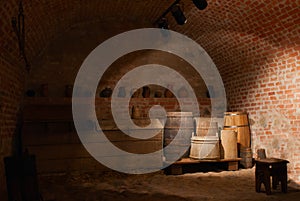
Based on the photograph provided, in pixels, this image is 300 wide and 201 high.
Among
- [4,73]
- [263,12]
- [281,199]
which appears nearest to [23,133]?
[4,73]

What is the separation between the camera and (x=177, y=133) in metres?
5.77

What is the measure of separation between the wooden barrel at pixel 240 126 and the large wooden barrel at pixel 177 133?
3.43ft

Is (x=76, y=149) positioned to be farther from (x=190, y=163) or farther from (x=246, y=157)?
(x=246, y=157)

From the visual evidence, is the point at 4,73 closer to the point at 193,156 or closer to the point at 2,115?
the point at 2,115

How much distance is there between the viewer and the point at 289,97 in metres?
5.08

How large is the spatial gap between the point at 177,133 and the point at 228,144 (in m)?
1.11

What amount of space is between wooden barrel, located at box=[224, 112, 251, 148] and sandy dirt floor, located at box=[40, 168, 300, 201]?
0.70 metres

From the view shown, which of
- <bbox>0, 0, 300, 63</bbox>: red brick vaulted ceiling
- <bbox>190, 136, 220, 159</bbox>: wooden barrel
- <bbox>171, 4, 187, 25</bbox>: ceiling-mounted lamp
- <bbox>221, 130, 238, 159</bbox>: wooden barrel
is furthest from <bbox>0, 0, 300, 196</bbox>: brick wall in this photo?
<bbox>190, 136, 220, 159</bbox>: wooden barrel

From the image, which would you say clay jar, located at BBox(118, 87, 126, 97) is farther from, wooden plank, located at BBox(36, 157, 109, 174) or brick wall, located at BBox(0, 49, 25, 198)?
brick wall, located at BBox(0, 49, 25, 198)

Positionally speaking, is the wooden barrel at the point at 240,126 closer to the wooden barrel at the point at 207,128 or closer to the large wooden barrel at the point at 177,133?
the wooden barrel at the point at 207,128

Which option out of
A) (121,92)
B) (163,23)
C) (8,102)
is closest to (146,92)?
(121,92)

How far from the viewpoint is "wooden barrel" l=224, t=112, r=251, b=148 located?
243 inches

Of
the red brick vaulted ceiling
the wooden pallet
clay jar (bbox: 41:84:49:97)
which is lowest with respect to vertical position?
the wooden pallet

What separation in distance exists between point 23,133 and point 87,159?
4.00ft
